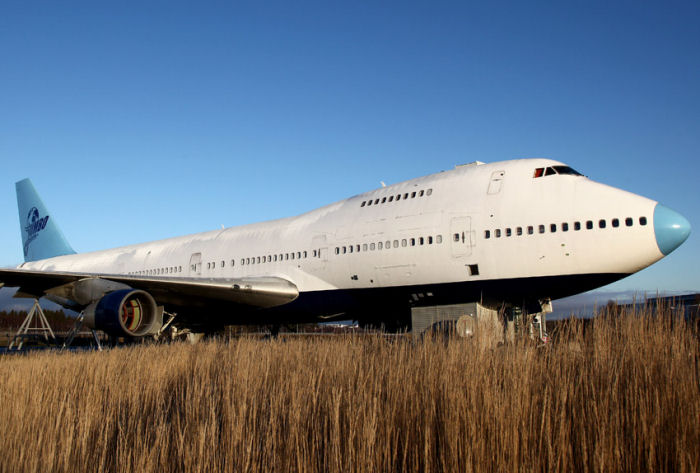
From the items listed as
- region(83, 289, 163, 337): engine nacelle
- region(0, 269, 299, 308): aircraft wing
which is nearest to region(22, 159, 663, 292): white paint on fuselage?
region(0, 269, 299, 308): aircraft wing

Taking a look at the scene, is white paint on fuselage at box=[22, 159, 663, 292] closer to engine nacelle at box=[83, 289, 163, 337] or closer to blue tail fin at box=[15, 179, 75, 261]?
engine nacelle at box=[83, 289, 163, 337]

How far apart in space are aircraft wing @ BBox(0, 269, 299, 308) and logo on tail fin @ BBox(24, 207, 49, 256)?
15.1m

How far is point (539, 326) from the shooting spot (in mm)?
11875

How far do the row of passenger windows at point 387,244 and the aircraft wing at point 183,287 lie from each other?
82.7 inches

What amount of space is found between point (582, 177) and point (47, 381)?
35.6ft

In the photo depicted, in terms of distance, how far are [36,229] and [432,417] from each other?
100ft

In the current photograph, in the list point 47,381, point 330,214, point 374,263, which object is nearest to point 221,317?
point 330,214

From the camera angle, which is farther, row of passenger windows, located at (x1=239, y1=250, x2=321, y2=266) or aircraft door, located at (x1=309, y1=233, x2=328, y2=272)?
row of passenger windows, located at (x1=239, y1=250, x2=321, y2=266)

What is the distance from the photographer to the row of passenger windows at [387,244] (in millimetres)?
11953

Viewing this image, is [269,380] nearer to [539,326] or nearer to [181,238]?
[539,326]

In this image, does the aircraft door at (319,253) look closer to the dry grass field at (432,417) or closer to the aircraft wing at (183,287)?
the aircraft wing at (183,287)

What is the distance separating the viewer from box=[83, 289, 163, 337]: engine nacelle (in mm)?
12508

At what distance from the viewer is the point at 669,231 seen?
9.72 metres

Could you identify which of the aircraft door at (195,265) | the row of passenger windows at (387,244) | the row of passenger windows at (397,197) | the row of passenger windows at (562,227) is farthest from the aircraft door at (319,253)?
the aircraft door at (195,265)
